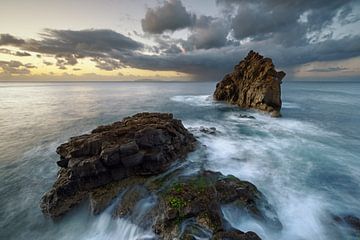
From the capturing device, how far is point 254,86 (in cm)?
4838

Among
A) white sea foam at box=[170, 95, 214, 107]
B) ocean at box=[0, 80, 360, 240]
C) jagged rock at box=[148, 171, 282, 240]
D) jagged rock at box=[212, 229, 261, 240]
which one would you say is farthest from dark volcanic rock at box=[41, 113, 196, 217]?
white sea foam at box=[170, 95, 214, 107]

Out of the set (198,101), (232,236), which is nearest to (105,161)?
(232,236)

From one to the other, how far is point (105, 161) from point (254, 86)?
4199 centimetres

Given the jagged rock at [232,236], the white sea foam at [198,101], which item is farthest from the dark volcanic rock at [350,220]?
the white sea foam at [198,101]

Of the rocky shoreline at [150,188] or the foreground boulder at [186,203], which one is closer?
the foreground boulder at [186,203]

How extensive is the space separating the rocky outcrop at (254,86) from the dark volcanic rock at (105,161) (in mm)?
32718

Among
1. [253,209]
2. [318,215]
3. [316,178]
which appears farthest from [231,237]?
[316,178]

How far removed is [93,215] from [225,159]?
1303 cm

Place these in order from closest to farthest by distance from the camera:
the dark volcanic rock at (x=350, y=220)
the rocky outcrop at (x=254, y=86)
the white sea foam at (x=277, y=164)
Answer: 1. the dark volcanic rock at (x=350, y=220)
2. the white sea foam at (x=277, y=164)
3. the rocky outcrop at (x=254, y=86)

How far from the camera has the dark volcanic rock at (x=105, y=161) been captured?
14.5 m

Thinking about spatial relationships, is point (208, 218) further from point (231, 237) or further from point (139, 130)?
point (139, 130)

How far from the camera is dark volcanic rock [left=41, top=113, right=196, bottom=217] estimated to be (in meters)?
14.5

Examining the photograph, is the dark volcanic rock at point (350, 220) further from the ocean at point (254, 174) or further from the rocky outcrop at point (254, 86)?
the rocky outcrop at point (254, 86)

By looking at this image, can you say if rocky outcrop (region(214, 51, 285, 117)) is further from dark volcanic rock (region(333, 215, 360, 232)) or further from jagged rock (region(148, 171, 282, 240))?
jagged rock (region(148, 171, 282, 240))
